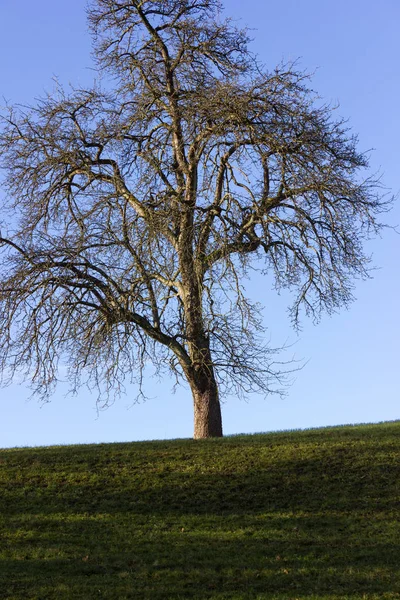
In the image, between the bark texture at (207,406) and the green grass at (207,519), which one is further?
the bark texture at (207,406)

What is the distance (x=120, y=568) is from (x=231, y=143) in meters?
12.1

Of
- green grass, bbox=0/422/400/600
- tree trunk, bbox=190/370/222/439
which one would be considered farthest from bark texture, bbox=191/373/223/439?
green grass, bbox=0/422/400/600

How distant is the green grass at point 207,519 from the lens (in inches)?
434

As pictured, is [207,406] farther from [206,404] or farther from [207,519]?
[207,519]

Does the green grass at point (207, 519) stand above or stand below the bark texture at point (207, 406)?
below

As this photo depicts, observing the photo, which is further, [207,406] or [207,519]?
[207,406]

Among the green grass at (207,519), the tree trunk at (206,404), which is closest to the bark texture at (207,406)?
the tree trunk at (206,404)

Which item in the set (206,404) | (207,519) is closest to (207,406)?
(206,404)

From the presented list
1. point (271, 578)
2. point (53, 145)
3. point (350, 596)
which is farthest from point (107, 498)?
point (53, 145)

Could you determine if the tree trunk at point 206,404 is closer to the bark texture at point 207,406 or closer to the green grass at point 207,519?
the bark texture at point 207,406

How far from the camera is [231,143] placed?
66.1 feet

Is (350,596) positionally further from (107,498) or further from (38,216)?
(38,216)

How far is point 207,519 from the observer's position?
13883 mm

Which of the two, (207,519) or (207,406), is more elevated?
(207,406)
